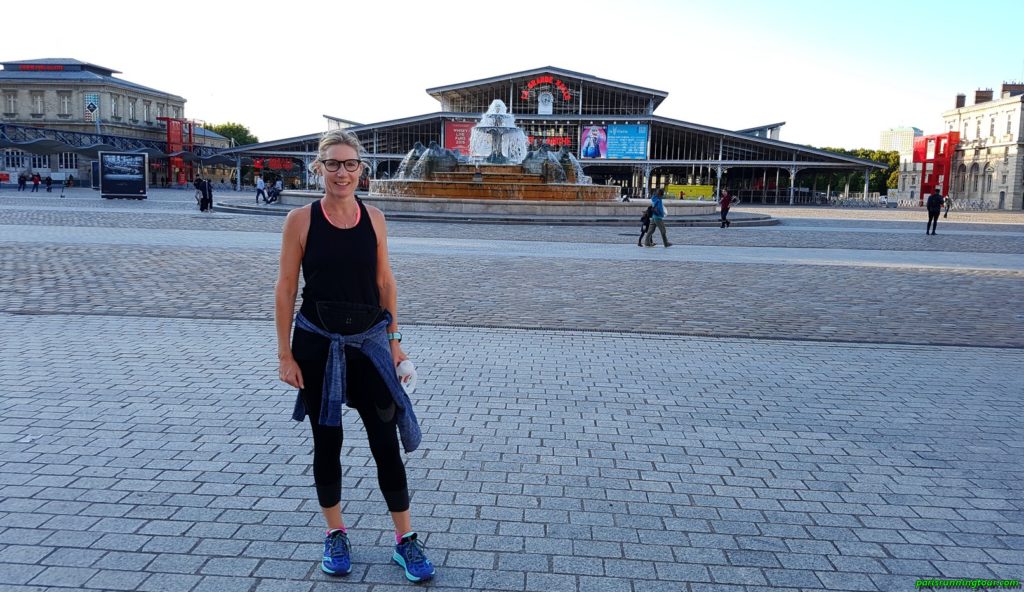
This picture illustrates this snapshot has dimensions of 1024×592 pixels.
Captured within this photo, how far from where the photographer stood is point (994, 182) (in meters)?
75.4

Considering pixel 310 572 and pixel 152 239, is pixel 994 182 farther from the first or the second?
pixel 310 572

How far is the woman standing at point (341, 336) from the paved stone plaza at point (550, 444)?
1.07 feet

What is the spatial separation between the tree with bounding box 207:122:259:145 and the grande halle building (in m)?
59.6

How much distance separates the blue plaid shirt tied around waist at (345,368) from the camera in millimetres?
3031

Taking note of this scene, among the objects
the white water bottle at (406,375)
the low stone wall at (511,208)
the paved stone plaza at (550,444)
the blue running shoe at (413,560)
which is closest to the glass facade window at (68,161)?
the low stone wall at (511,208)

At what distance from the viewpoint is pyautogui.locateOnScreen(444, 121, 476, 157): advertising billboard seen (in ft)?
226

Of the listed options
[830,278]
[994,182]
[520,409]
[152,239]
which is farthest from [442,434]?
[994,182]

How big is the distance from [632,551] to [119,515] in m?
2.43

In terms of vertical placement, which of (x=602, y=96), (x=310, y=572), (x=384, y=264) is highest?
(x=602, y=96)

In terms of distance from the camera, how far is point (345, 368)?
3059mm

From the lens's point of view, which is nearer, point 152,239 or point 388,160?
point 152,239

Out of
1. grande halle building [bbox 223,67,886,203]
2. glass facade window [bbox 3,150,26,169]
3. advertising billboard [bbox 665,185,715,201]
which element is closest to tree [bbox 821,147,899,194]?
grande halle building [bbox 223,67,886,203]

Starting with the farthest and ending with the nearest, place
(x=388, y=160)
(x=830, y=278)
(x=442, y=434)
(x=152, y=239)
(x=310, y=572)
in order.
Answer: (x=388, y=160)
(x=152, y=239)
(x=830, y=278)
(x=442, y=434)
(x=310, y=572)

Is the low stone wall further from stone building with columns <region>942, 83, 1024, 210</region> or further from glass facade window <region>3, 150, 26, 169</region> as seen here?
glass facade window <region>3, 150, 26, 169</region>
